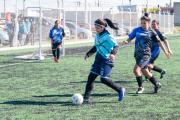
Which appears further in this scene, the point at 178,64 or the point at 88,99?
the point at 178,64

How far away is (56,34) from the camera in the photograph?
21203 mm

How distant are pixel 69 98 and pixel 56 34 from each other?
9.95 metres

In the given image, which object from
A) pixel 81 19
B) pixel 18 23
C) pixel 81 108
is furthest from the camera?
pixel 81 19

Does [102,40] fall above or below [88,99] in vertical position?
above

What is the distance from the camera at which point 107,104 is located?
10.6 metres

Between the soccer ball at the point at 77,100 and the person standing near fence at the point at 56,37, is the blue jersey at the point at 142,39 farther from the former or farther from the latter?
the person standing near fence at the point at 56,37

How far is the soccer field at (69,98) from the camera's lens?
9.42 meters

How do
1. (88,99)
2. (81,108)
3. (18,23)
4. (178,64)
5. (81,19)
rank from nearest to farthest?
1. (81,108)
2. (88,99)
3. (178,64)
4. (18,23)
5. (81,19)

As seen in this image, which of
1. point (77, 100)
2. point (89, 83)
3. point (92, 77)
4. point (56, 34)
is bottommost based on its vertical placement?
point (77, 100)

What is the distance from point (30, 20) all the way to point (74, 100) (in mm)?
25409

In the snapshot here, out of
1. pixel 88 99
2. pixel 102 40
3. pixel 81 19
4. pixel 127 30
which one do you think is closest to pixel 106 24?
pixel 102 40

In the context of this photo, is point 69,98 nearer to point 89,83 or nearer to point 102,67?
point 89,83

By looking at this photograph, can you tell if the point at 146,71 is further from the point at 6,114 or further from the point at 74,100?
the point at 6,114

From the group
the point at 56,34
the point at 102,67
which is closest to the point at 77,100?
the point at 102,67
